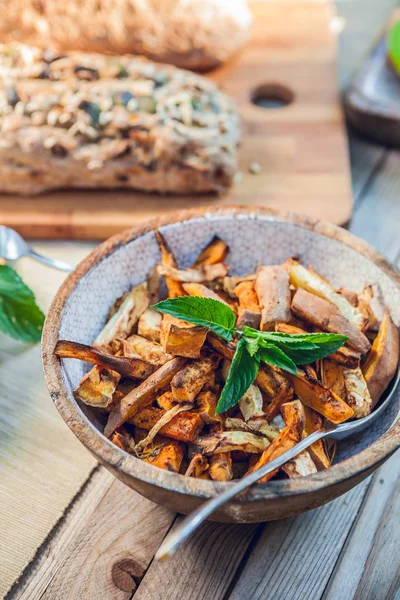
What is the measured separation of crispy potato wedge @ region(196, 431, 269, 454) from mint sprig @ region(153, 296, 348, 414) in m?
0.06

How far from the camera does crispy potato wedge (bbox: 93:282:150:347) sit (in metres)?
1.45

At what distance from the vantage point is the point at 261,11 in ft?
9.93

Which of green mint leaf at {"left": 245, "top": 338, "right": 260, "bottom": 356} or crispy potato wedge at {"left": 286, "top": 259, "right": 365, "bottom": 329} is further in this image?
crispy potato wedge at {"left": 286, "top": 259, "right": 365, "bottom": 329}

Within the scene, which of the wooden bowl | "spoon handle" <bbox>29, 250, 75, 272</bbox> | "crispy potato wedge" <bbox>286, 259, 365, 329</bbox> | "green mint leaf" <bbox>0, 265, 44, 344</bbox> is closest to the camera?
the wooden bowl

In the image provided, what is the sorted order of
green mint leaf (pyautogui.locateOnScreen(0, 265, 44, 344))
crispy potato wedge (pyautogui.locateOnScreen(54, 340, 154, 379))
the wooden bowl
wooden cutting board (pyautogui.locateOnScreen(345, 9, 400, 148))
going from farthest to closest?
1. wooden cutting board (pyautogui.locateOnScreen(345, 9, 400, 148))
2. green mint leaf (pyautogui.locateOnScreen(0, 265, 44, 344))
3. crispy potato wedge (pyautogui.locateOnScreen(54, 340, 154, 379))
4. the wooden bowl

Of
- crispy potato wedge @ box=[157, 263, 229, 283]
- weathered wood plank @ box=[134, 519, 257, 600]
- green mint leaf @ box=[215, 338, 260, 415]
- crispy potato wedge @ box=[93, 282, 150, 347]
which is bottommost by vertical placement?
weathered wood plank @ box=[134, 519, 257, 600]

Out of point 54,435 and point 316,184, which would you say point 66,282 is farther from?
point 316,184

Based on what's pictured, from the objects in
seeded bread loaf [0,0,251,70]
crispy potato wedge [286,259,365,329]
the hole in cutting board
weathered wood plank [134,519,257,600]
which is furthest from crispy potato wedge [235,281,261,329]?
seeded bread loaf [0,0,251,70]

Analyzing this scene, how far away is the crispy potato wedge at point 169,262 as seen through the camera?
1521mm

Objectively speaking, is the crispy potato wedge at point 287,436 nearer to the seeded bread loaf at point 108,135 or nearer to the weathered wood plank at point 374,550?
the weathered wood plank at point 374,550

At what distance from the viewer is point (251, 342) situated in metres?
1.25

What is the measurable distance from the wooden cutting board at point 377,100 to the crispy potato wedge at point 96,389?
1.68 metres

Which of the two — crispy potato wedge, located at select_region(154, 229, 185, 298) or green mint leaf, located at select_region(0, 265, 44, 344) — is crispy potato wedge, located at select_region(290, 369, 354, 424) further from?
green mint leaf, located at select_region(0, 265, 44, 344)

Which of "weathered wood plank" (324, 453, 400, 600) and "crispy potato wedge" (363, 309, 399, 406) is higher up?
"crispy potato wedge" (363, 309, 399, 406)
